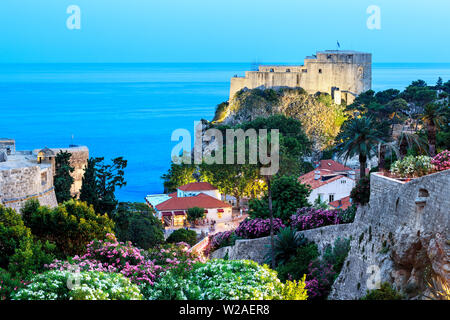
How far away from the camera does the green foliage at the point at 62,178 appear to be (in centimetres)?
2953

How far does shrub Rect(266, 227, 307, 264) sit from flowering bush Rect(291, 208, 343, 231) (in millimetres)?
1007

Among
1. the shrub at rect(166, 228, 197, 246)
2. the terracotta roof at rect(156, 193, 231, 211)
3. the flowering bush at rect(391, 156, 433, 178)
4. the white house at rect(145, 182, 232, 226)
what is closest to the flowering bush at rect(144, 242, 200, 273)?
the flowering bush at rect(391, 156, 433, 178)

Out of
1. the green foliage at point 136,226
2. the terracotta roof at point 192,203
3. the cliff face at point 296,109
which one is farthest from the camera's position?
the cliff face at point 296,109

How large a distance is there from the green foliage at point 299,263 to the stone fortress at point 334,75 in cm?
5635

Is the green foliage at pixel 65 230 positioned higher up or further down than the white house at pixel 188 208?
higher up

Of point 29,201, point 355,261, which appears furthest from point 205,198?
point 355,261

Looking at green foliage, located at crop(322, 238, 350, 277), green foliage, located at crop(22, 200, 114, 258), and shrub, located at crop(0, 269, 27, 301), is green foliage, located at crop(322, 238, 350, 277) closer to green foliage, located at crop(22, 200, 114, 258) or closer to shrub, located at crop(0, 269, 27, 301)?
green foliage, located at crop(22, 200, 114, 258)

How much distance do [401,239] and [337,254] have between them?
446 cm

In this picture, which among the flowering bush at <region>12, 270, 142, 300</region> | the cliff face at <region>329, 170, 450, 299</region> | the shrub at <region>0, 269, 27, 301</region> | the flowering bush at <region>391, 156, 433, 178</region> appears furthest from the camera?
the flowering bush at <region>391, 156, 433, 178</region>

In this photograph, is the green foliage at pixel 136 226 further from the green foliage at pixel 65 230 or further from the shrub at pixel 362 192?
the shrub at pixel 362 192

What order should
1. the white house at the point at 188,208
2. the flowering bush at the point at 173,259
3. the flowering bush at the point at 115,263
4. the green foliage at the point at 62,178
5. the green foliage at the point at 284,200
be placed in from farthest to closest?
the white house at the point at 188,208 < the green foliage at the point at 284,200 < the green foliage at the point at 62,178 < the flowering bush at the point at 173,259 < the flowering bush at the point at 115,263

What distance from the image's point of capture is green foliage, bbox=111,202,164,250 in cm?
2964

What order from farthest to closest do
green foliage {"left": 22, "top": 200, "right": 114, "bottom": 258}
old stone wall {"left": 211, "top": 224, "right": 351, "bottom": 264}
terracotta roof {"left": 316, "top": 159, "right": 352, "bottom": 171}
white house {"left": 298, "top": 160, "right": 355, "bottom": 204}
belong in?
terracotta roof {"left": 316, "top": 159, "right": 352, "bottom": 171} → white house {"left": 298, "top": 160, "right": 355, "bottom": 204} → green foliage {"left": 22, "top": 200, "right": 114, "bottom": 258} → old stone wall {"left": 211, "top": 224, "right": 351, "bottom": 264}

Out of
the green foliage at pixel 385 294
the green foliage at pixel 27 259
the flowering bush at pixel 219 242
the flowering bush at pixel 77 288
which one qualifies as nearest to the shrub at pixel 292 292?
the green foliage at pixel 385 294
